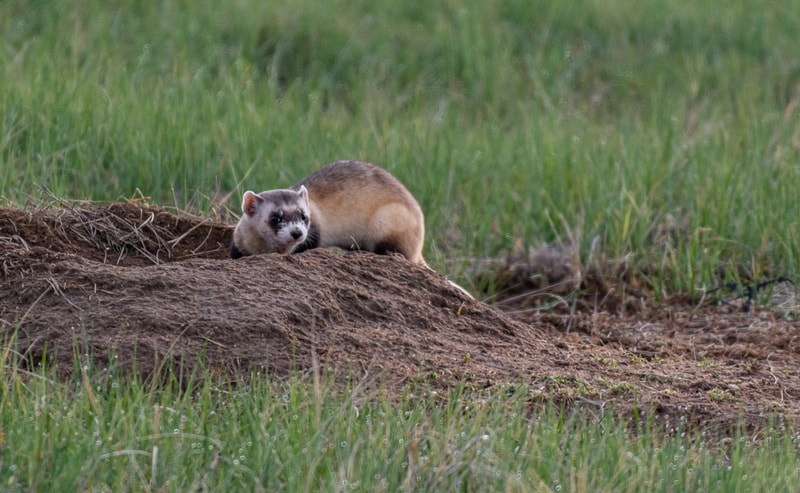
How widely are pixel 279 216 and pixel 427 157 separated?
9.30 feet

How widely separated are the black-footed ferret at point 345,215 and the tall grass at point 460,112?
46.1 inches

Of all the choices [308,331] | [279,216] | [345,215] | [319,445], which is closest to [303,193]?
[279,216]

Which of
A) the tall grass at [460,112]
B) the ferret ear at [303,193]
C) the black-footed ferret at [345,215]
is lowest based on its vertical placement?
the tall grass at [460,112]

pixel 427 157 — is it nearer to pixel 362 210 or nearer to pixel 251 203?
pixel 362 210

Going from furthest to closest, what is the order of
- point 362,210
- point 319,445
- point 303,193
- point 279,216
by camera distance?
point 362,210 → point 303,193 → point 279,216 → point 319,445

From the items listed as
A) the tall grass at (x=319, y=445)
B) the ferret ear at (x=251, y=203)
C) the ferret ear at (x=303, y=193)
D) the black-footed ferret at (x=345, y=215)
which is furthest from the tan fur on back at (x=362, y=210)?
the tall grass at (x=319, y=445)

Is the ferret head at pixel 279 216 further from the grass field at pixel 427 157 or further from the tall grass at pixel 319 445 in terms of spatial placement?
the tall grass at pixel 319 445

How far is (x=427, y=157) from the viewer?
336 inches

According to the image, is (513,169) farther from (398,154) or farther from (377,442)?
(377,442)

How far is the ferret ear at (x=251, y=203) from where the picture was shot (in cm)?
Result: 601

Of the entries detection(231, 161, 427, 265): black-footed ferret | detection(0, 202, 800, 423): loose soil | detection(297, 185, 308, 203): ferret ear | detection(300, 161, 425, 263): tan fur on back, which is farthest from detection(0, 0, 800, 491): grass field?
detection(297, 185, 308, 203): ferret ear

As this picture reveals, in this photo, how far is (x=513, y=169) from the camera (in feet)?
28.3

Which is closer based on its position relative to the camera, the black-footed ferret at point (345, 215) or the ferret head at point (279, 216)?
the ferret head at point (279, 216)

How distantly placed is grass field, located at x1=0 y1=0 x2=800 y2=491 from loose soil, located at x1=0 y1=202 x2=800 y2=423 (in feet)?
0.85
